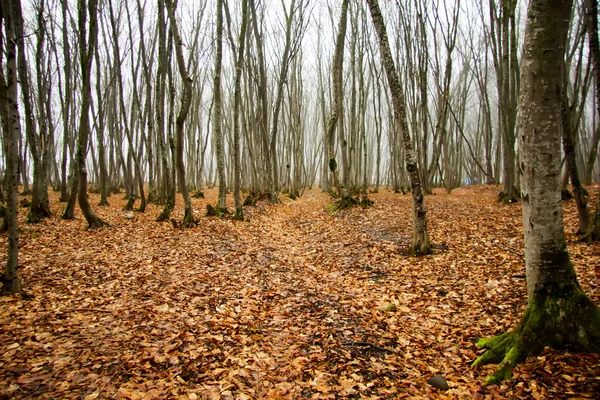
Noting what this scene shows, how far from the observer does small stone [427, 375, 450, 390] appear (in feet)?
9.38

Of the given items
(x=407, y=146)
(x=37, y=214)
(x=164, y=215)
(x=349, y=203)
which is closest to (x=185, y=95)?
(x=164, y=215)

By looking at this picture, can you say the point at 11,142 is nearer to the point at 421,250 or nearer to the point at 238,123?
the point at 421,250

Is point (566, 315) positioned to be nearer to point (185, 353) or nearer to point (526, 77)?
point (526, 77)

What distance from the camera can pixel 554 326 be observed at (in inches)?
113

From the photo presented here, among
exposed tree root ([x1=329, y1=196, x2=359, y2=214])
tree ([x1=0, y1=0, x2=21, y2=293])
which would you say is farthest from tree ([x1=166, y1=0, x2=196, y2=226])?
exposed tree root ([x1=329, y1=196, x2=359, y2=214])

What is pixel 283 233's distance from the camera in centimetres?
977

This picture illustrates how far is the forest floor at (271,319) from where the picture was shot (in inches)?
111

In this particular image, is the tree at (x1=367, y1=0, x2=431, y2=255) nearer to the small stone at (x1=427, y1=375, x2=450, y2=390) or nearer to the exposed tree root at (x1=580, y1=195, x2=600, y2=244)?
the exposed tree root at (x1=580, y1=195, x2=600, y2=244)

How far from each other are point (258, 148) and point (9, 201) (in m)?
15.1

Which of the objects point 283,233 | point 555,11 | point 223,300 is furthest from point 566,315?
point 283,233

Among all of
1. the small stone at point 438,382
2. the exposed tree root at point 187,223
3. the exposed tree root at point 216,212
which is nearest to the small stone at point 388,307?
the small stone at point 438,382

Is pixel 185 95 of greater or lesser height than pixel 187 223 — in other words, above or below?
above

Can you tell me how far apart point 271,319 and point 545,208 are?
331cm

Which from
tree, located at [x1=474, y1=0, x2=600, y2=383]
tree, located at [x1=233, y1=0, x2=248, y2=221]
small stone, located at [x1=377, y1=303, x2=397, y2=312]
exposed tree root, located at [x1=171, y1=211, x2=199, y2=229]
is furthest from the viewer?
tree, located at [x1=233, y1=0, x2=248, y2=221]
